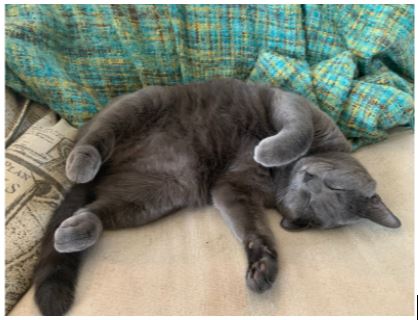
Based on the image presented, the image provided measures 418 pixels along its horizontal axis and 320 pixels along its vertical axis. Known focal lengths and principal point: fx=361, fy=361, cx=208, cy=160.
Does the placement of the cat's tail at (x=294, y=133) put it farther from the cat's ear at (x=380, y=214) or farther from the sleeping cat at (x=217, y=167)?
the cat's ear at (x=380, y=214)

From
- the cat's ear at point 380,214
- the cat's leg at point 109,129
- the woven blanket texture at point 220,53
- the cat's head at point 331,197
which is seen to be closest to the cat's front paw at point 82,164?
the cat's leg at point 109,129

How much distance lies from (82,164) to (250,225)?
21.8 inches

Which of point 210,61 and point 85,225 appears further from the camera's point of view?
point 210,61

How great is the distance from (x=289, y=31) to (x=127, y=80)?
26.5 inches

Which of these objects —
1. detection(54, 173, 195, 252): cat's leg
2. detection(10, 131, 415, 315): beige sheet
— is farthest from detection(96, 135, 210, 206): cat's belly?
detection(10, 131, 415, 315): beige sheet

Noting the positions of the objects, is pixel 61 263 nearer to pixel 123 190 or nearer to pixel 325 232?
pixel 123 190

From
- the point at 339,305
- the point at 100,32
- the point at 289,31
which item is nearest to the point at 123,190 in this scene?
the point at 100,32

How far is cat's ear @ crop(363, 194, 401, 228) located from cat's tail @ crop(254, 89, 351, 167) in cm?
25

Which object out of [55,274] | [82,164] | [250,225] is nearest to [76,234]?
[55,274]

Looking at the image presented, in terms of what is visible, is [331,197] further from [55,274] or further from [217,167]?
[55,274]

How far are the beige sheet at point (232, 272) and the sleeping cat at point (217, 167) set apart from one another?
5 centimetres

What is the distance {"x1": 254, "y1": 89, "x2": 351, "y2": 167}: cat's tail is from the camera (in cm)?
116

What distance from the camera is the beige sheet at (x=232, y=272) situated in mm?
914

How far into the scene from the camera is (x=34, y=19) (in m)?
1.30
